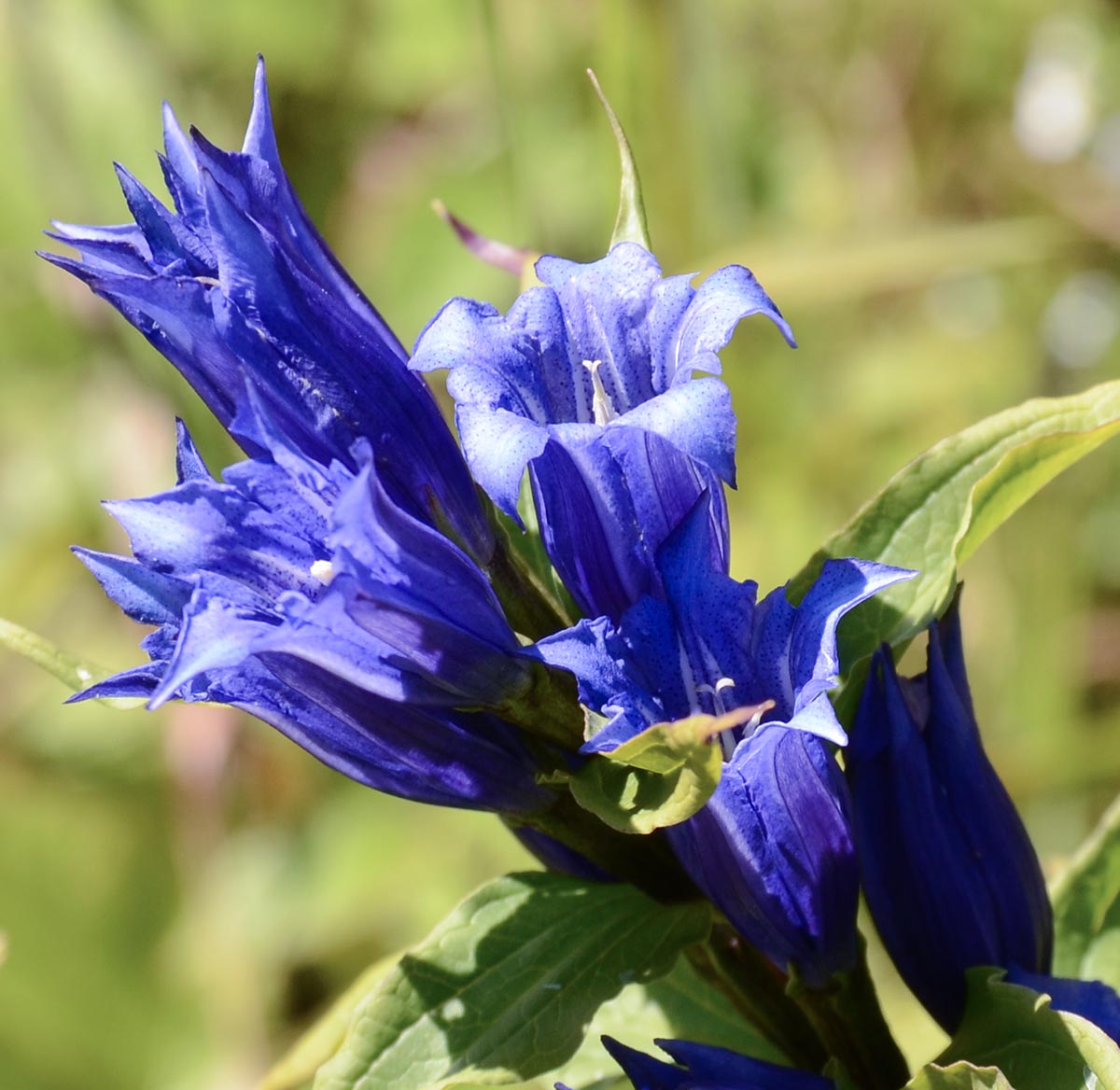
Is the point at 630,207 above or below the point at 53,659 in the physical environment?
above

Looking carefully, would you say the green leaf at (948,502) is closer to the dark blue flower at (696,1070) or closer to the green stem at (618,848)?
the green stem at (618,848)

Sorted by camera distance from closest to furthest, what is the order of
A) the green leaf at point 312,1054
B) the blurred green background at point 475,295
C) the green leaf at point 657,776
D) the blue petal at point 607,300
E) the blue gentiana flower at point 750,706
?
the green leaf at point 657,776, the blue gentiana flower at point 750,706, the blue petal at point 607,300, the green leaf at point 312,1054, the blurred green background at point 475,295

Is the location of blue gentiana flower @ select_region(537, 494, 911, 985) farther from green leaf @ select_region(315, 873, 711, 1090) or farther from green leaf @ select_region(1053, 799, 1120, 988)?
green leaf @ select_region(1053, 799, 1120, 988)

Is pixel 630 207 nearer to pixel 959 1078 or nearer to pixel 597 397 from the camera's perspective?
pixel 597 397

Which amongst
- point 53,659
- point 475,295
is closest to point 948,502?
point 53,659

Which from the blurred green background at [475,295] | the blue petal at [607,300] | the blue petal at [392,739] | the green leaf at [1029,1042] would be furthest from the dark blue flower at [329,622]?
the blurred green background at [475,295]

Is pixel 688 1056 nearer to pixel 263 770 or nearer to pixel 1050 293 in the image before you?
pixel 263 770
